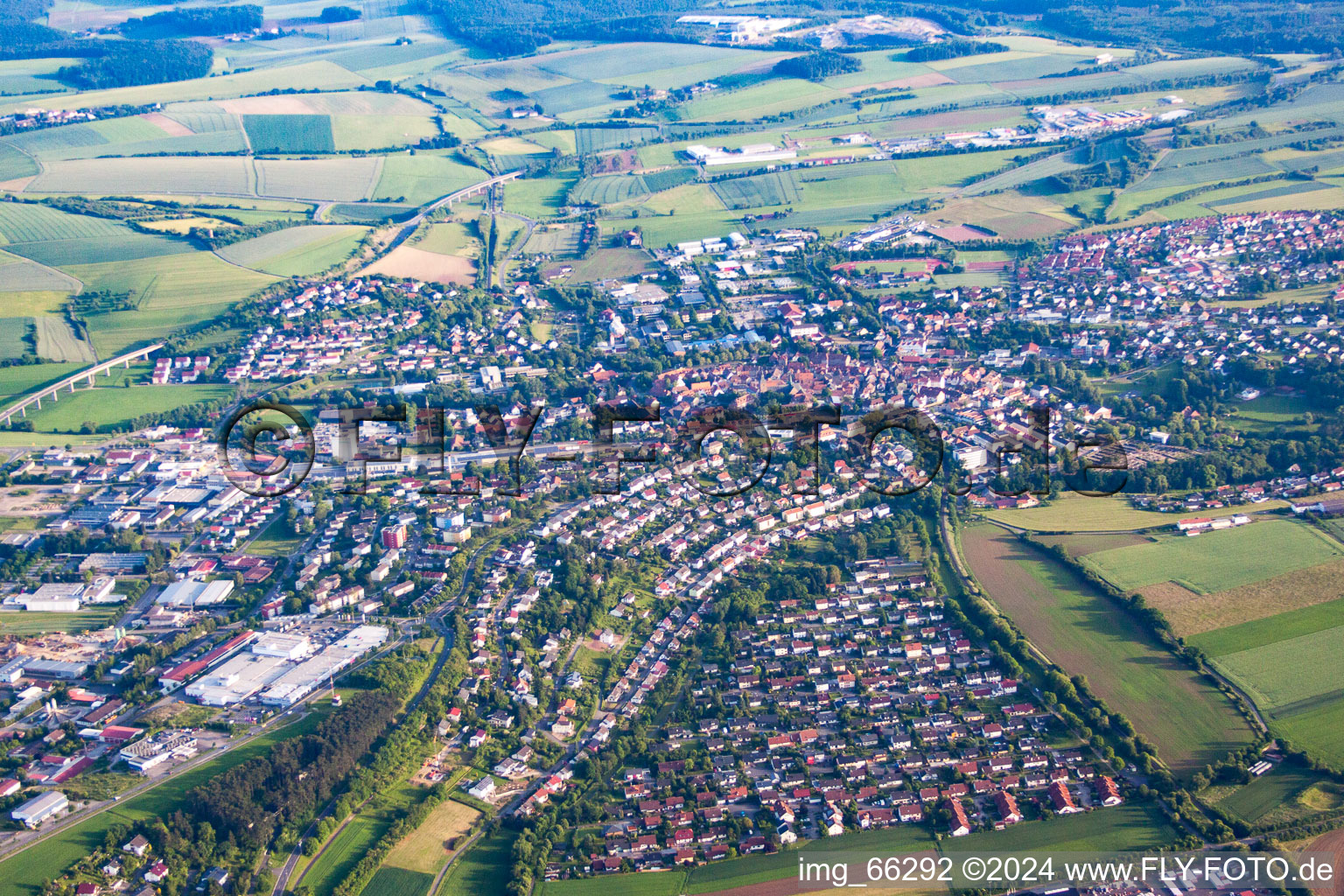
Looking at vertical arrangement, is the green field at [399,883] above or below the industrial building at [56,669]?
below

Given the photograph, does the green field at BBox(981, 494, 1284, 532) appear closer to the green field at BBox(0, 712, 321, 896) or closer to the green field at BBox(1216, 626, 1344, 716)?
the green field at BBox(1216, 626, 1344, 716)

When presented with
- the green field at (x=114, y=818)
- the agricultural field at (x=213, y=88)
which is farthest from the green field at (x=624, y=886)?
the agricultural field at (x=213, y=88)

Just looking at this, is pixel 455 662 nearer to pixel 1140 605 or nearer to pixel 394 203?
pixel 1140 605

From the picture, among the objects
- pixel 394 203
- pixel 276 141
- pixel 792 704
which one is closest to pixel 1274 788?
pixel 792 704

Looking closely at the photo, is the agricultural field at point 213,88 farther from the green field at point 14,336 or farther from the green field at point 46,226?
the green field at point 14,336

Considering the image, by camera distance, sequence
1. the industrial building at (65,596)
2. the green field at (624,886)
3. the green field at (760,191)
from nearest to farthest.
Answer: the green field at (624,886), the industrial building at (65,596), the green field at (760,191)

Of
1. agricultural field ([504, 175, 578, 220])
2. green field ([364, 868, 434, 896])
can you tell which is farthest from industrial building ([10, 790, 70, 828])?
agricultural field ([504, 175, 578, 220])
